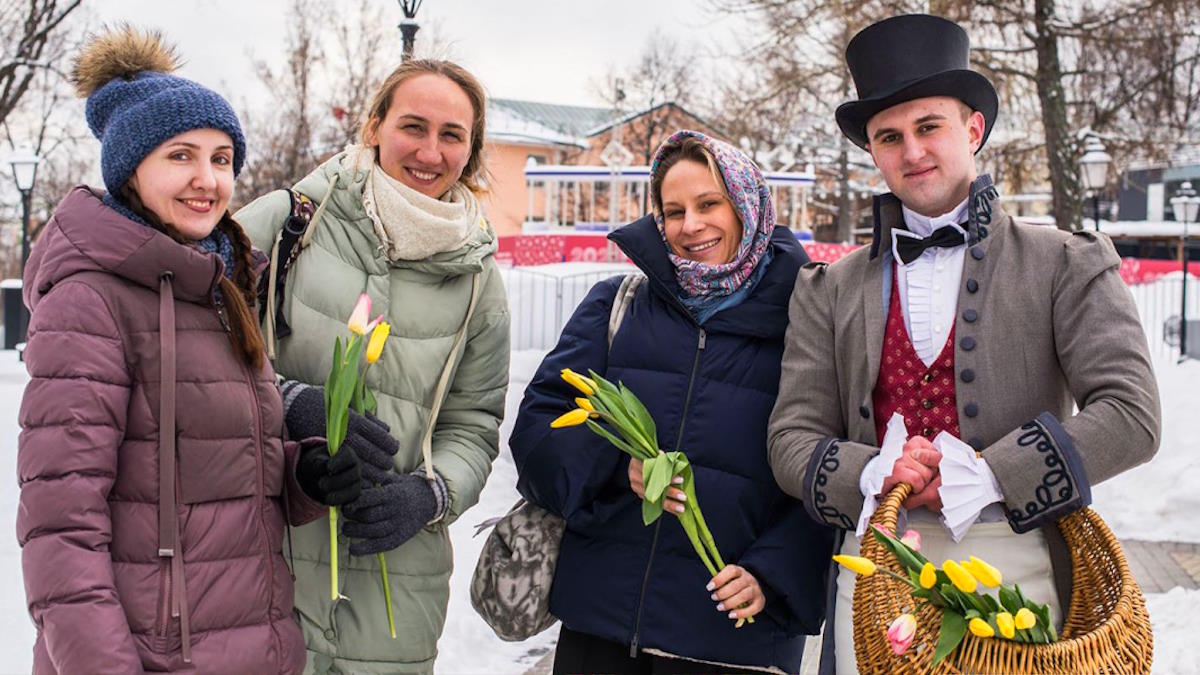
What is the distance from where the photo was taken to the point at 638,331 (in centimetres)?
279

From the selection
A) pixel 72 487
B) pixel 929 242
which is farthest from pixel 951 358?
pixel 72 487

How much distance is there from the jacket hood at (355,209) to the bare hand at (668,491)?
0.69m

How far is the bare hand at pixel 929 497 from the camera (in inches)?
86.0

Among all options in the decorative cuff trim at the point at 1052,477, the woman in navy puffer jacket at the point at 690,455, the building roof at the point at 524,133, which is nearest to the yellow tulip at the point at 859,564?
the decorative cuff trim at the point at 1052,477

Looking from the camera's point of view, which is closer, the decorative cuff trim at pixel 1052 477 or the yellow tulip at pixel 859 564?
the yellow tulip at pixel 859 564

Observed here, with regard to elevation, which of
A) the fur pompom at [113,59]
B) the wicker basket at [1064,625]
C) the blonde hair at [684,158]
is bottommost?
the wicker basket at [1064,625]

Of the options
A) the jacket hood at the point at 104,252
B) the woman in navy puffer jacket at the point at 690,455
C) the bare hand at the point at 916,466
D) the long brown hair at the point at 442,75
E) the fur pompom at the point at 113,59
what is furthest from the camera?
the long brown hair at the point at 442,75

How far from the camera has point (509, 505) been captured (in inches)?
301

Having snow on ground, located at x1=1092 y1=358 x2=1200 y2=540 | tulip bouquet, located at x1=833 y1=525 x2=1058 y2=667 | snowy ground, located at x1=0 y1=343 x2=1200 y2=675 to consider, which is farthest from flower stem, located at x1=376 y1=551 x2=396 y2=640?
snow on ground, located at x1=1092 y1=358 x2=1200 y2=540

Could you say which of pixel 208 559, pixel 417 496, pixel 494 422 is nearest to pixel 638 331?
pixel 494 422

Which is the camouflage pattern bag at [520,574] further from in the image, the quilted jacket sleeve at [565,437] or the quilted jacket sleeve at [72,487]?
the quilted jacket sleeve at [72,487]

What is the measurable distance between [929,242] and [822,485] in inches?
24.0

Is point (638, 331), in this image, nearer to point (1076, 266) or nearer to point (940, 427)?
point (940, 427)

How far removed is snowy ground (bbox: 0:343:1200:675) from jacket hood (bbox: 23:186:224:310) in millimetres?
3028
